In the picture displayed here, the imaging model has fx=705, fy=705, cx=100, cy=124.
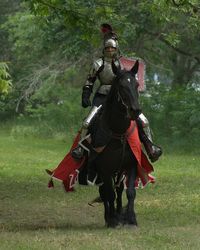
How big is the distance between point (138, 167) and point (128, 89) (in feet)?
4.31

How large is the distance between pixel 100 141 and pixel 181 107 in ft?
47.4

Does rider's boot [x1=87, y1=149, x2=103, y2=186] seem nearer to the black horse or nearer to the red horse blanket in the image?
→ the black horse

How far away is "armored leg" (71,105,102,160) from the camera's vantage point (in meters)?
9.46

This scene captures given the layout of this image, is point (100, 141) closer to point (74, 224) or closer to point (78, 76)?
point (74, 224)

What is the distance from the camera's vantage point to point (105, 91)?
959 centimetres

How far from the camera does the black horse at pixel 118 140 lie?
28.6 ft

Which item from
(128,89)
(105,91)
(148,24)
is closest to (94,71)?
(105,91)

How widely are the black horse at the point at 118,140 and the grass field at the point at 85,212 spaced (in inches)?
17.8

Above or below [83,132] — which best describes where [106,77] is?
above

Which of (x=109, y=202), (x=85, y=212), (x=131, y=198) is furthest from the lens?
(x=85, y=212)

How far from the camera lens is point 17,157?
71.7ft

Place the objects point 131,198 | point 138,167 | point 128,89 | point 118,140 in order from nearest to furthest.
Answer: point 128,89 → point 118,140 → point 131,198 → point 138,167

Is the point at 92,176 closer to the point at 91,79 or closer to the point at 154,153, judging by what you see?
the point at 154,153

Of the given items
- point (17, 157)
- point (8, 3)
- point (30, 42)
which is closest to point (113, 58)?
point (17, 157)
